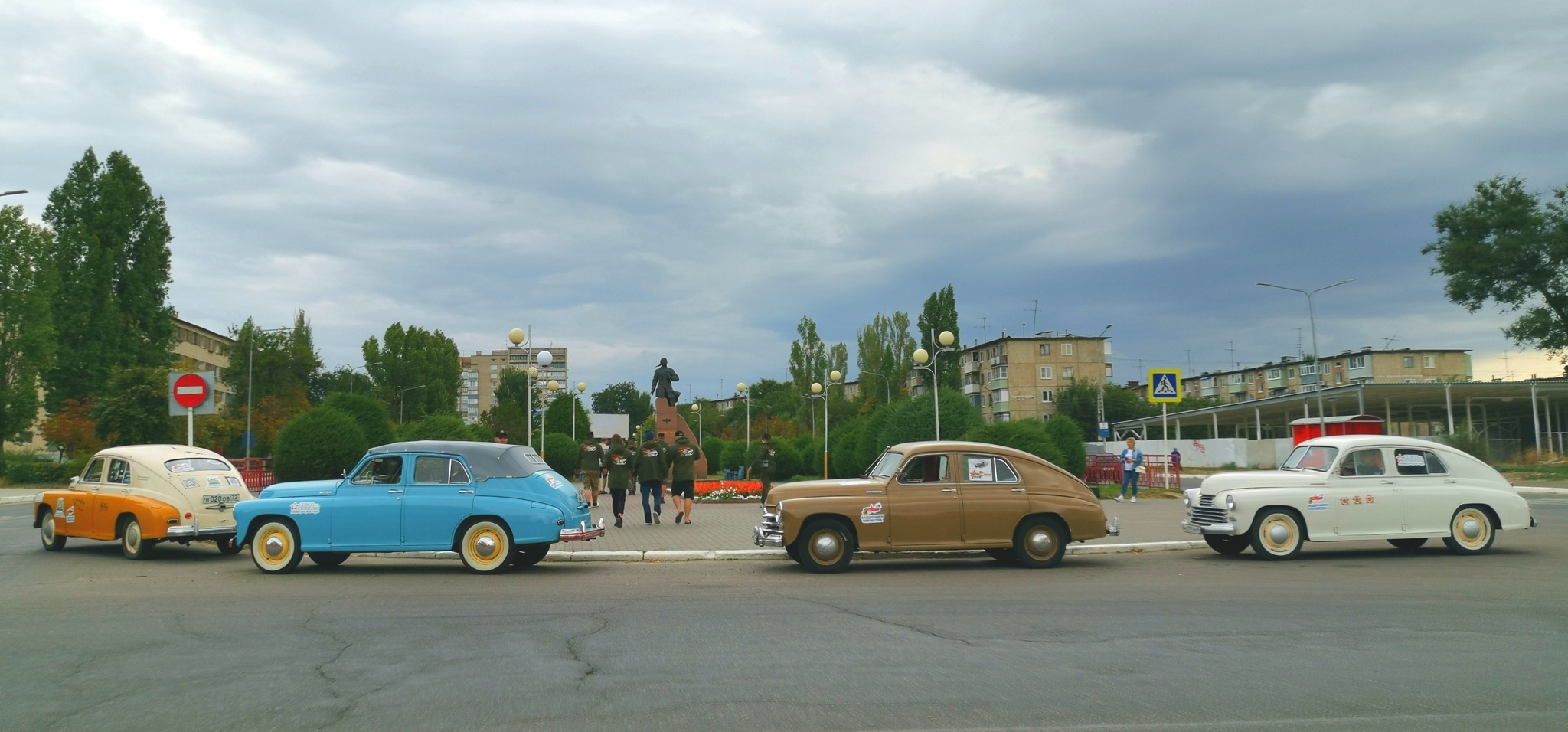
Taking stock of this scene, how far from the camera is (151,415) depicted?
4403cm

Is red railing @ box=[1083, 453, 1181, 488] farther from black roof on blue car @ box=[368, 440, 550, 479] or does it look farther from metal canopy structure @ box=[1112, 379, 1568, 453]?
black roof on blue car @ box=[368, 440, 550, 479]

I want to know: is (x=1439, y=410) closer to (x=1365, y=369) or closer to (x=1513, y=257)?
(x=1513, y=257)

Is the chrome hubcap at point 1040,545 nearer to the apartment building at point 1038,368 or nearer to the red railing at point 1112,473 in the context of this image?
the red railing at point 1112,473

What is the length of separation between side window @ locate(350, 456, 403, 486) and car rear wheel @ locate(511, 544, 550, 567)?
186 cm

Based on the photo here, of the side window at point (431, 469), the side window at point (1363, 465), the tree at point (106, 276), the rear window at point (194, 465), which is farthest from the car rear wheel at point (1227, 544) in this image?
the tree at point (106, 276)

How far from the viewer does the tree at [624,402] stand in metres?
169

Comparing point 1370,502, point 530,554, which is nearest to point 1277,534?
point 1370,502

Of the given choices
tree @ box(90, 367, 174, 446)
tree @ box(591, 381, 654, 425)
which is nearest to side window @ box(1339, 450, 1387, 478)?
tree @ box(90, 367, 174, 446)

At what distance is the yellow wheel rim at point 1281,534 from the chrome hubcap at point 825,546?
238 inches

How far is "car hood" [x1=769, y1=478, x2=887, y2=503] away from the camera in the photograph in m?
13.6

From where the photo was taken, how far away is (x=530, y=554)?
1418 centimetres

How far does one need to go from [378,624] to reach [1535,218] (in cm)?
5773

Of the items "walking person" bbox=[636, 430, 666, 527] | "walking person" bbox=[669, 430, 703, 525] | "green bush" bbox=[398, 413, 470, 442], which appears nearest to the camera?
"walking person" bbox=[636, 430, 666, 527]

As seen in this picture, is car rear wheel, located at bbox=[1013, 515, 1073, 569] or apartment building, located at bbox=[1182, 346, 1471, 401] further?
apartment building, located at bbox=[1182, 346, 1471, 401]
